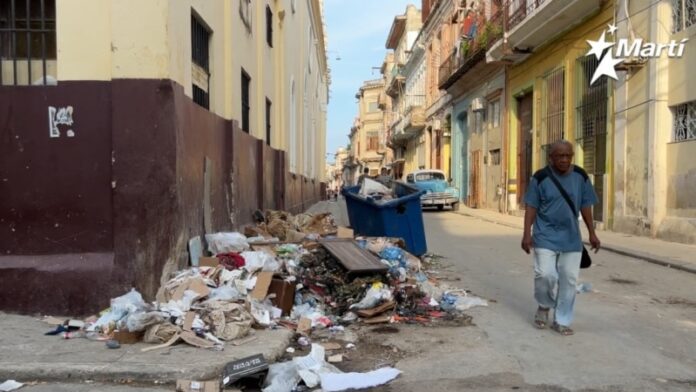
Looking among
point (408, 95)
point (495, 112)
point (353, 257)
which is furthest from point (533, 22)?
point (408, 95)

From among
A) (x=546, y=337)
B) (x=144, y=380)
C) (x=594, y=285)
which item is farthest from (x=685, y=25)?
(x=144, y=380)

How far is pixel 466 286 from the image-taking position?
26.6 feet

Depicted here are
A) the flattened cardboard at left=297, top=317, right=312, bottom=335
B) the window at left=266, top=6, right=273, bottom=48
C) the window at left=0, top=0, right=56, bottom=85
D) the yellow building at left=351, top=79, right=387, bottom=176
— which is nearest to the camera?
the flattened cardboard at left=297, top=317, right=312, bottom=335

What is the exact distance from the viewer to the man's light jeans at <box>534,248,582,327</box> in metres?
5.50

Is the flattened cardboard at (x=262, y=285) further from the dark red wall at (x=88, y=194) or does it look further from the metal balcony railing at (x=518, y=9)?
the metal balcony railing at (x=518, y=9)

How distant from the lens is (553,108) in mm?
19281

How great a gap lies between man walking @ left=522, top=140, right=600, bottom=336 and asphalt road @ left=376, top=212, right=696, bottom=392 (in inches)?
14.1

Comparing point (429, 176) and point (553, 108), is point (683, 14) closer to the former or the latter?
point (553, 108)

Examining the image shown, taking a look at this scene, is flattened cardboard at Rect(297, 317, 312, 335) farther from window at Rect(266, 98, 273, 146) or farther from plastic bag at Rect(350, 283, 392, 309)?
window at Rect(266, 98, 273, 146)

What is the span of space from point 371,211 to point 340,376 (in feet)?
20.7

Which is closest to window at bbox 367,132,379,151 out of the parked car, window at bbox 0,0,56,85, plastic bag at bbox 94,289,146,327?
the parked car

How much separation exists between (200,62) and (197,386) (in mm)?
5263

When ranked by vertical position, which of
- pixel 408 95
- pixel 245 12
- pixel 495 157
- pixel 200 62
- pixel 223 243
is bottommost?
pixel 223 243

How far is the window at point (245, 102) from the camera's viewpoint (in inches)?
447
